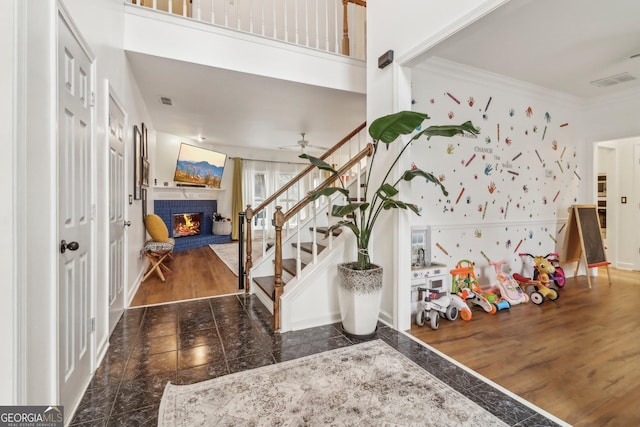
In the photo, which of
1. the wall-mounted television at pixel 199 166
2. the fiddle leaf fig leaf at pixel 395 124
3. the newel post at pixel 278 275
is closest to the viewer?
the fiddle leaf fig leaf at pixel 395 124

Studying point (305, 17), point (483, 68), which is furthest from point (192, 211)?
point (483, 68)

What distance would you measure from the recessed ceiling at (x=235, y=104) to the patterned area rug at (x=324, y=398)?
3.14 meters

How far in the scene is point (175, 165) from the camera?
22.5 feet

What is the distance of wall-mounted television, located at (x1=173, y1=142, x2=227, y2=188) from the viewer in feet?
22.3

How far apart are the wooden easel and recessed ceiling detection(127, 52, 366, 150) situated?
3570 mm

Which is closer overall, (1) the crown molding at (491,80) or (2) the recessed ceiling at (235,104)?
(1) the crown molding at (491,80)

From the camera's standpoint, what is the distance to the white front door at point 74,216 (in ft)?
4.74

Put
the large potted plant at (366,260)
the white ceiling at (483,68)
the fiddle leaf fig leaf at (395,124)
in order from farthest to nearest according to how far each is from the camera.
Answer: the white ceiling at (483,68) < the large potted plant at (366,260) < the fiddle leaf fig leaf at (395,124)

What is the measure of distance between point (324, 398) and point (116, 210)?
2.46 metres

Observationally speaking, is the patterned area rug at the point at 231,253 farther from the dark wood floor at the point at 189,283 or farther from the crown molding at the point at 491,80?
the crown molding at the point at 491,80

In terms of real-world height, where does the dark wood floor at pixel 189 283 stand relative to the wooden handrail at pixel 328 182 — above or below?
below

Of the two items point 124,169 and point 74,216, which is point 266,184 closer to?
point 124,169

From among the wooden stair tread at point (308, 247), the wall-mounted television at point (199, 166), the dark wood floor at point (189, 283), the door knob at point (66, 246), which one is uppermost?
the wall-mounted television at point (199, 166)

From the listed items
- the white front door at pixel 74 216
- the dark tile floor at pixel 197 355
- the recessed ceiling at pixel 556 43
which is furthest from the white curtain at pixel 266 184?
the white front door at pixel 74 216
